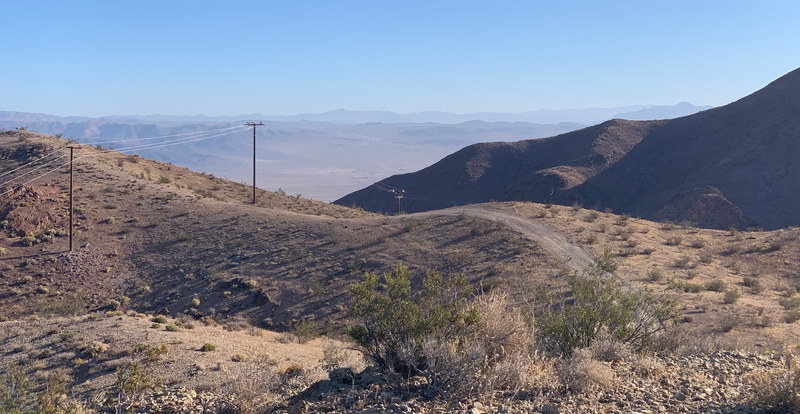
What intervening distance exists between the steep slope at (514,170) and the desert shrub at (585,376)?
173ft

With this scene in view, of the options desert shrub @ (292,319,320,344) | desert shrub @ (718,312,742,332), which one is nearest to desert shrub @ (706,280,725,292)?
desert shrub @ (718,312,742,332)

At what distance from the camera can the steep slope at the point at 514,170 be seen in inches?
2453

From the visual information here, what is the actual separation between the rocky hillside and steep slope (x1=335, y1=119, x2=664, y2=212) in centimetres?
16

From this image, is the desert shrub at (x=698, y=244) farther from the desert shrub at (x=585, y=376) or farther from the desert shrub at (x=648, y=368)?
the desert shrub at (x=585, y=376)

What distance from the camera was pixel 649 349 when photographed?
896 cm

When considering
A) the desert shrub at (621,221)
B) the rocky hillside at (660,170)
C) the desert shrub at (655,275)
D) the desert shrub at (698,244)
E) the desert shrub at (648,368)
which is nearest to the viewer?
the desert shrub at (648,368)

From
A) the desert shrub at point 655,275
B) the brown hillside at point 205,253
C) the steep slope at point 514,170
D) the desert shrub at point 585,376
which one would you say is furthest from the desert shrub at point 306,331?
the steep slope at point 514,170

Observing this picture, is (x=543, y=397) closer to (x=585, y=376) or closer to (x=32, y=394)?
(x=585, y=376)

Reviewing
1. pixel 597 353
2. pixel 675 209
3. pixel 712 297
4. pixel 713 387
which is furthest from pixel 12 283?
pixel 675 209

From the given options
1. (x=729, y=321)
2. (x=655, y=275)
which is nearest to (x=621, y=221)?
(x=655, y=275)

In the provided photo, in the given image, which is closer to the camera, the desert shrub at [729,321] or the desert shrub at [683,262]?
the desert shrub at [729,321]

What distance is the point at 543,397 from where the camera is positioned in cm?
630

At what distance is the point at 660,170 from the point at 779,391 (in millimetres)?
61858

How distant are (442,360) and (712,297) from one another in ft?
55.5
